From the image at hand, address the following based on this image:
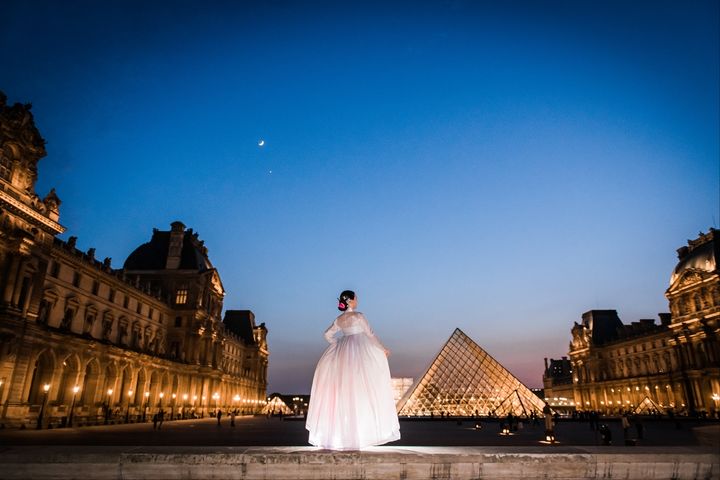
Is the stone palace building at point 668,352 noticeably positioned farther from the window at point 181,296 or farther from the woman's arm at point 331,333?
the window at point 181,296

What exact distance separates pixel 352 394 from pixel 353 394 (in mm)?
11

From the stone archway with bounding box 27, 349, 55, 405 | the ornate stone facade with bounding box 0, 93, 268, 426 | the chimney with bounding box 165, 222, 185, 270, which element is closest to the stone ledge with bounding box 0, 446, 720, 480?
the ornate stone facade with bounding box 0, 93, 268, 426

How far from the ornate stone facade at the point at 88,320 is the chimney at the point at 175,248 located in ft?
0.40

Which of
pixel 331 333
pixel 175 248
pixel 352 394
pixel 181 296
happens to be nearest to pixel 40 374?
pixel 181 296

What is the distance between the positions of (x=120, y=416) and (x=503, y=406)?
36.5 meters

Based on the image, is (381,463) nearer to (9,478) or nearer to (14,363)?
(9,478)

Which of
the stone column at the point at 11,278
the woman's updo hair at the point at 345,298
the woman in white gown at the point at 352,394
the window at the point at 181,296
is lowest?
the woman in white gown at the point at 352,394

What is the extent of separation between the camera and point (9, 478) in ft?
12.1

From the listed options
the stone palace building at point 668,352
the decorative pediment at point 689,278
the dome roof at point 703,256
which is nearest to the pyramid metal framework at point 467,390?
the stone palace building at point 668,352

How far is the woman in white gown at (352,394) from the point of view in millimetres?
4977

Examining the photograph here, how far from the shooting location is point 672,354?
183 ft

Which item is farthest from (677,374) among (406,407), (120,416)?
(120,416)

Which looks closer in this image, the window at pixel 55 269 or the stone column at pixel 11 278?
the stone column at pixel 11 278

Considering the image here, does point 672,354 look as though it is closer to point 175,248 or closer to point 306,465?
point 175,248
